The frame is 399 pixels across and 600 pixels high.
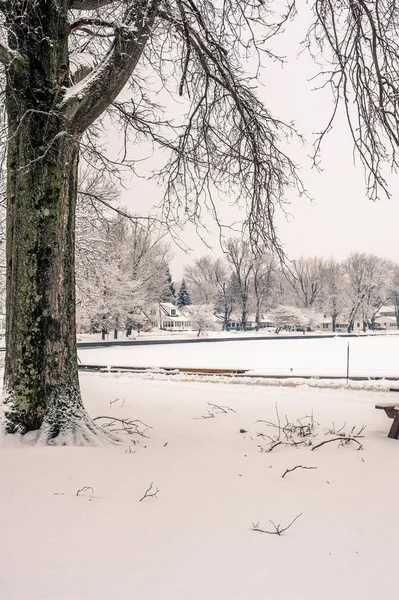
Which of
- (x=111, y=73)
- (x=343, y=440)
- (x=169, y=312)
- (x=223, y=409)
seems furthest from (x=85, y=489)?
(x=169, y=312)

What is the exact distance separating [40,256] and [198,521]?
3085mm

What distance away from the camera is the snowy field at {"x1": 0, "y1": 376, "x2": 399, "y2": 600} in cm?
210

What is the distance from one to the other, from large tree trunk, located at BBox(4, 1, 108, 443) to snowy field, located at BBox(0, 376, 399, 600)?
22.0 inches

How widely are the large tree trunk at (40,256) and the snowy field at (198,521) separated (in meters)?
0.56

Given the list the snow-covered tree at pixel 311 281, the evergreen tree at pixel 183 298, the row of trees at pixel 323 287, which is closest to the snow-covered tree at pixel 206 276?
the row of trees at pixel 323 287

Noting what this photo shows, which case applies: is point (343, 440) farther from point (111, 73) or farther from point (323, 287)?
point (323, 287)

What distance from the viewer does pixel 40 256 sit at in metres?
4.64

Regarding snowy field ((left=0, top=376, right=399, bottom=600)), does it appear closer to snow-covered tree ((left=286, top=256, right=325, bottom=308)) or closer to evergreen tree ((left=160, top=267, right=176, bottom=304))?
evergreen tree ((left=160, top=267, right=176, bottom=304))

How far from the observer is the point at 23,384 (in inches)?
182

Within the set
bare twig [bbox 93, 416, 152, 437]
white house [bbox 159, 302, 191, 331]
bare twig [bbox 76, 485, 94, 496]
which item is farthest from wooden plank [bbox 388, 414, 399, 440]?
white house [bbox 159, 302, 191, 331]

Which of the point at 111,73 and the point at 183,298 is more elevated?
the point at 183,298

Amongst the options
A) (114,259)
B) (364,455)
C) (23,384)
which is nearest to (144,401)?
(23,384)

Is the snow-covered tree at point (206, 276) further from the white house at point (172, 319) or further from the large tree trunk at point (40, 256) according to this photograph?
the large tree trunk at point (40, 256)

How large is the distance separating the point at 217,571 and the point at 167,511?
770 millimetres
